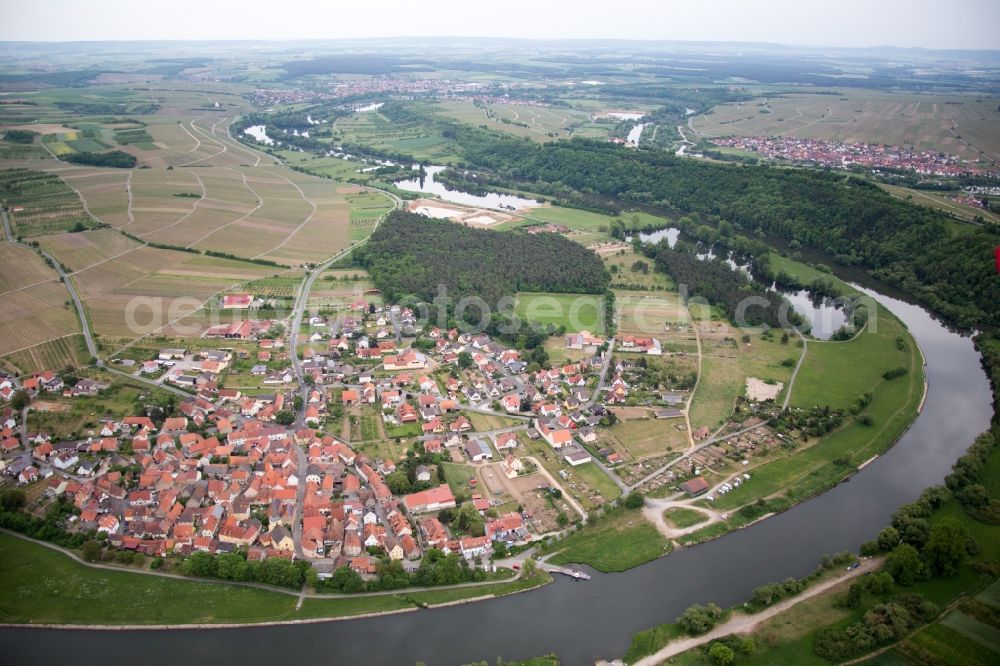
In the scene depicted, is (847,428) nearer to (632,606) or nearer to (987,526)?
(987,526)

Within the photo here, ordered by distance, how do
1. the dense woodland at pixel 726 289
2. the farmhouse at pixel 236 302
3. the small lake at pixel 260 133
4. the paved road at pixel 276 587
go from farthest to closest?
the small lake at pixel 260 133, the dense woodland at pixel 726 289, the farmhouse at pixel 236 302, the paved road at pixel 276 587

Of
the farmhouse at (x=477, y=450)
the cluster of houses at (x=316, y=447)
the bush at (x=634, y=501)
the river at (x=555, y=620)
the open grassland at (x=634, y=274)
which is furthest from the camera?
the open grassland at (x=634, y=274)

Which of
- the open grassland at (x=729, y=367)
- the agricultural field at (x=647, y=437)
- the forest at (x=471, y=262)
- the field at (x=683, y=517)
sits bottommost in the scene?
the field at (x=683, y=517)

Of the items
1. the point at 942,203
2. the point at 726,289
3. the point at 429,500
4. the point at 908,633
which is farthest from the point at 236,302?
the point at 942,203

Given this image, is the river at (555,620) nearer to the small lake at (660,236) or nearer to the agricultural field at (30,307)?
the agricultural field at (30,307)

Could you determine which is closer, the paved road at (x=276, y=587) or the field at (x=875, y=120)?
the paved road at (x=276, y=587)

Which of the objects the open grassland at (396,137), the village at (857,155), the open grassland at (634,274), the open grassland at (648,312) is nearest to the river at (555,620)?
the open grassland at (648,312)

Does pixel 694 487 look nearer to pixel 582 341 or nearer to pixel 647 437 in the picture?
pixel 647 437
